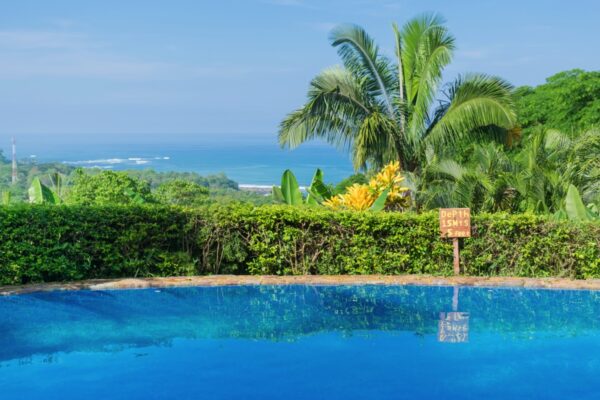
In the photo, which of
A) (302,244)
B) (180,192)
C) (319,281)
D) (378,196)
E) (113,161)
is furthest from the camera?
(113,161)

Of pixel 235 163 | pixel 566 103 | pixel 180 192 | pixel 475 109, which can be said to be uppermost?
pixel 235 163

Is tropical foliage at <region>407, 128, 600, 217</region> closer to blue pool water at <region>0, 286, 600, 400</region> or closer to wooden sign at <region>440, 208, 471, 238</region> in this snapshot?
wooden sign at <region>440, 208, 471, 238</region>

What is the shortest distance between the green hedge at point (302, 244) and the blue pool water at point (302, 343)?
0.78 m

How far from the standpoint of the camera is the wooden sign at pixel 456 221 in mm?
→ 11523

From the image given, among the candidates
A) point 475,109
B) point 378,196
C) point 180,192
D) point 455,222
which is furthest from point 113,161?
point 455,222

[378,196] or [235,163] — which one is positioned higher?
[235,163]

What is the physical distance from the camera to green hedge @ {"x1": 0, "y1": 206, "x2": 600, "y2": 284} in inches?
451

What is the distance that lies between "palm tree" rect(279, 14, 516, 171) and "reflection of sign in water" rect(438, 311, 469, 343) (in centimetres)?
564

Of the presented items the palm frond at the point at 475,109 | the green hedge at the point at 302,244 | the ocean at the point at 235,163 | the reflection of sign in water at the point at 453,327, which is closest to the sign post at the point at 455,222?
the green hedge at the point at 302,244

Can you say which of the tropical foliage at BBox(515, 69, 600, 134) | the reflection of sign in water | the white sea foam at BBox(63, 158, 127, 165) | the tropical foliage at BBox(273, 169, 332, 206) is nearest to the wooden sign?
the reflection of sign in water

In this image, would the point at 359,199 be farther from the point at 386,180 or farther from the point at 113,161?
the point at 113,161

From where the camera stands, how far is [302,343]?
28.6 ft

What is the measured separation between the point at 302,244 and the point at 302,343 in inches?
131

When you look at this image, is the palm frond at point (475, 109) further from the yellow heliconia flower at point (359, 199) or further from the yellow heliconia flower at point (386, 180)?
the yellow heliconia flower at point (359, 199)
